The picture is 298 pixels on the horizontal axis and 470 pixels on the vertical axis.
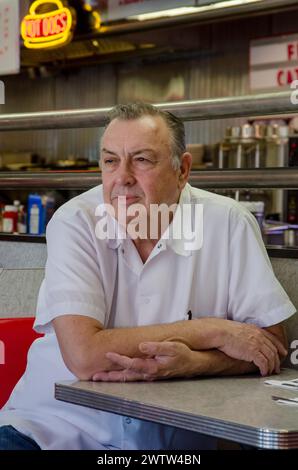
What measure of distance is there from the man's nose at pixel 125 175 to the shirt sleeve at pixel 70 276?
0.17 meters

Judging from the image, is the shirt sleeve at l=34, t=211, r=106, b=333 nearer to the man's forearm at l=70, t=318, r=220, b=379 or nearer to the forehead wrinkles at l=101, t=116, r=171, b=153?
the man's forearm at l=70, t=318, r=220, b=379

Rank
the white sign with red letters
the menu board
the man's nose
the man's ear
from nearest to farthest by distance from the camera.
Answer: the man's nose
the man's ear
the menu board
the white sign with red letters

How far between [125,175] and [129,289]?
0.30m

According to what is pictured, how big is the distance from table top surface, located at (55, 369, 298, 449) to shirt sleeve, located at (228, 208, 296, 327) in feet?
0.69

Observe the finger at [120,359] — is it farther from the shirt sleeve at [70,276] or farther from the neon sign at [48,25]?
the neon sign at [48,25]

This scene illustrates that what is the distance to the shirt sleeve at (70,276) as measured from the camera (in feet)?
6.25

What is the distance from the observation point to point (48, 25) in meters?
7.97

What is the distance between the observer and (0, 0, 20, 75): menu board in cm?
511

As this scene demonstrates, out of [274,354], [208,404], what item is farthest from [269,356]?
[208,404]

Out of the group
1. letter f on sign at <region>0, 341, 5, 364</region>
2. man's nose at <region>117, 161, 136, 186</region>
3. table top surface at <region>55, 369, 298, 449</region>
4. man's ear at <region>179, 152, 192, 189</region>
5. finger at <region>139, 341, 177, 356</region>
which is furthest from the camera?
letter f on sign at <region>0, 341, 5, 364</region>

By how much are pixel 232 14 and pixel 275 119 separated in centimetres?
125

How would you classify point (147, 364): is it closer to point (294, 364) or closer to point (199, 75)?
point (294, 364)

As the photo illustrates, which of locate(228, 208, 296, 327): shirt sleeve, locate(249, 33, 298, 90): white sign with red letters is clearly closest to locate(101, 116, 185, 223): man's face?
locate(228, 208, 296, 327): shirt sleeve
